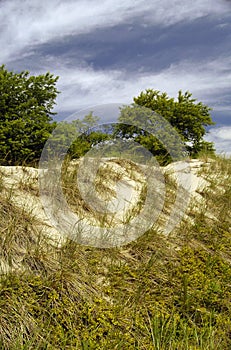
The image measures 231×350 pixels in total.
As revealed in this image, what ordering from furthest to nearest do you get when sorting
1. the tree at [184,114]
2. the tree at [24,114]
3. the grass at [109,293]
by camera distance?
the tree at [184,114], the tree at [24,114], the grass at [109,293]

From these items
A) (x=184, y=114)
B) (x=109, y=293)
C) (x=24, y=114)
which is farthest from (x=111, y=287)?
(x=184, y=114)

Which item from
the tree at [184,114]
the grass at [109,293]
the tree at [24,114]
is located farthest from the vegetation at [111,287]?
the tree at [184,114]

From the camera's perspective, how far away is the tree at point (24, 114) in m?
8.84

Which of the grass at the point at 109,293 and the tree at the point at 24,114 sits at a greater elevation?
the tree at the point at 24,114

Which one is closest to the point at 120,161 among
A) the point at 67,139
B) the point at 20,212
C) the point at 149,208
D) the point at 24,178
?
the point at 67,139

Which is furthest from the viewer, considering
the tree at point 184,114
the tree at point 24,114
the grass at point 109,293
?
the tree at point 184,114

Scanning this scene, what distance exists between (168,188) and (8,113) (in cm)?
504

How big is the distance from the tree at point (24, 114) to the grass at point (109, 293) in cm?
473

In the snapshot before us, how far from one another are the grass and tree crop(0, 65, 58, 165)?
4.73m

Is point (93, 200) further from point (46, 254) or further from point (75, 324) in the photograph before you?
point (75, 324)

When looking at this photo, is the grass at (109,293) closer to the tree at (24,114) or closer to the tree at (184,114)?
the tree at (24,114)

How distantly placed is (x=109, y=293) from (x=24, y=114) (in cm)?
696

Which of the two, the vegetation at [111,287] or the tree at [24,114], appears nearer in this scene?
the vegetation at [111,287]

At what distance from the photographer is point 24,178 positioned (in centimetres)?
486
